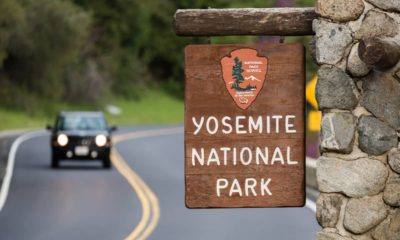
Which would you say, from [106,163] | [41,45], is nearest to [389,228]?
[106,163]

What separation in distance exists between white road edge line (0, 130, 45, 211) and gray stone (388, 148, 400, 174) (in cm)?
1571

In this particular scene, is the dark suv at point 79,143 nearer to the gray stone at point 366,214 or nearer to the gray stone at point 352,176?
the gray stone at point 352,176

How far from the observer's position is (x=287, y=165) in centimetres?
1082

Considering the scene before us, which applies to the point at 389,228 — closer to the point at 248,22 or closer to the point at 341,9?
the point at 341,9

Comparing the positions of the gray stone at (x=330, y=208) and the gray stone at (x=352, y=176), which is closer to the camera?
the gray stone at (x=352, y=176)

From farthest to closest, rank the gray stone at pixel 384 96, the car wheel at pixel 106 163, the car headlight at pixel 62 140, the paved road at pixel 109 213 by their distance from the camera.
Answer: the car wheel at pixel 106 163, the car headlight at pixel 62 140, the paved road at pixel 109 213, the gray stone at pixel 384 96

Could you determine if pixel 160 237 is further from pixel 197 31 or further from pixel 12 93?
pixel 12 93

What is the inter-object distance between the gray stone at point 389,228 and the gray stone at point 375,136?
542 mm

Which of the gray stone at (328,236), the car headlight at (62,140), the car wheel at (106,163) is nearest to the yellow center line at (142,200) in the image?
the car wheel at (106,163)

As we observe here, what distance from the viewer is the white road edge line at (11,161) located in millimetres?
27877

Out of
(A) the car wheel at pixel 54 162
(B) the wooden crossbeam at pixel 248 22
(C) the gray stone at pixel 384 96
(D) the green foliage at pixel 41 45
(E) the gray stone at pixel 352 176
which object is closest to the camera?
(C) the gray stone at pixel 384 96

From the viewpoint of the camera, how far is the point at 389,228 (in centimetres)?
1035

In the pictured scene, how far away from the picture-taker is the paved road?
2042cm

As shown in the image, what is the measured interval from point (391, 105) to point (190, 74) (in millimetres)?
1722
